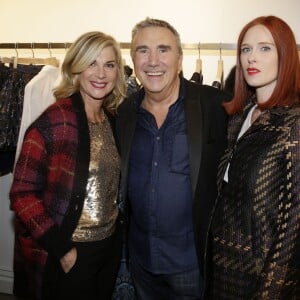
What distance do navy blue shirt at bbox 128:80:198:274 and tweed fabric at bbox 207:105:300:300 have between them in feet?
0.69

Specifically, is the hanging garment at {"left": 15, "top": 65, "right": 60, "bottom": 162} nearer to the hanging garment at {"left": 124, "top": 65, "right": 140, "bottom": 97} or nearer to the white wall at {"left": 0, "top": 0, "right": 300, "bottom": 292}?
the hanging garment at {"left": 124, "top": 65, "right": 140, "bottom": 97}

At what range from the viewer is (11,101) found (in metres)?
2.12

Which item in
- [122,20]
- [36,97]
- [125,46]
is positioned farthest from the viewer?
[122,20]

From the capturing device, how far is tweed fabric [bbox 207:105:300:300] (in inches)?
47.4

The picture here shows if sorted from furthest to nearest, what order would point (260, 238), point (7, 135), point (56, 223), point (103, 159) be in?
point (7, 135) → point (103, 159) → point (56, 223) → point (260, 238)

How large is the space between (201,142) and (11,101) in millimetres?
1224

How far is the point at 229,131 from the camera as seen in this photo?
157cm

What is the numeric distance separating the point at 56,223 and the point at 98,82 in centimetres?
69

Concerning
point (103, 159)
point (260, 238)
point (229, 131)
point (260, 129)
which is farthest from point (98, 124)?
point (260, 238)

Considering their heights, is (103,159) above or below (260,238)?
above

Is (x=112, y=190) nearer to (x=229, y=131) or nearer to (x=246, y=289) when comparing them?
(x=229, y=131)

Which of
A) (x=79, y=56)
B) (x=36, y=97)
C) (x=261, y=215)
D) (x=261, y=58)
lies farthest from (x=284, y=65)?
(x=36, y=97)

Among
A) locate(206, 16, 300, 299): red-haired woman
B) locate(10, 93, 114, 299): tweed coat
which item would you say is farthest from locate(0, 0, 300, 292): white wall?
locate(10, 93, 114, 299): tweed coat

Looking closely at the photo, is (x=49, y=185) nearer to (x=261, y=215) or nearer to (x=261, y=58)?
(x=261, y=215)
